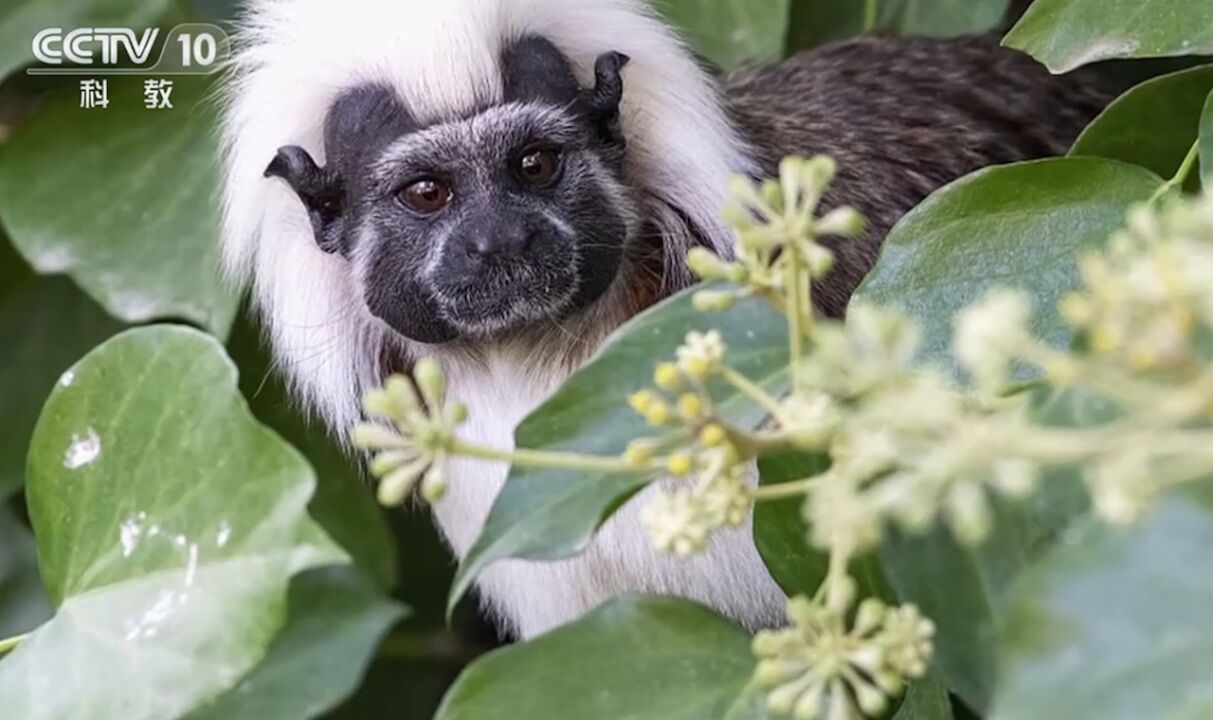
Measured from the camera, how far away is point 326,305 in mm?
1588

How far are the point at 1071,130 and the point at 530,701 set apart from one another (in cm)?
132

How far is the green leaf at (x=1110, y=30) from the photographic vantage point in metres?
1.15

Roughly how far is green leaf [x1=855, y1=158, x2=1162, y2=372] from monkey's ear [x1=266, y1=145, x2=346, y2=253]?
61 cm

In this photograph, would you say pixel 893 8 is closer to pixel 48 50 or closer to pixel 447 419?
pixel 48 50

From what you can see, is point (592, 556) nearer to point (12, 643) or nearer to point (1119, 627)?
point (12, 643)

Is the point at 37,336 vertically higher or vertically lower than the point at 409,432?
lower

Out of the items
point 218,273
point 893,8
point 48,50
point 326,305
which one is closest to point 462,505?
point 326,305

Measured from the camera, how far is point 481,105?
1443 millimetres

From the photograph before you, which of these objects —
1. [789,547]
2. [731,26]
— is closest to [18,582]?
[731,26]

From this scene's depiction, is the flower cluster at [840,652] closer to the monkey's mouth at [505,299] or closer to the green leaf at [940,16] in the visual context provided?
the monkey's mouth at [505,299]

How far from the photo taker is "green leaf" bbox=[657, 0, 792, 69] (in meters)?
1.88

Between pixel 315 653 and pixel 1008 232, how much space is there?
0.76 metres

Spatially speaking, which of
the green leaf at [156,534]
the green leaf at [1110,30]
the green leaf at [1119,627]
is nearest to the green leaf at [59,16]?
the green leaf at [156,534]

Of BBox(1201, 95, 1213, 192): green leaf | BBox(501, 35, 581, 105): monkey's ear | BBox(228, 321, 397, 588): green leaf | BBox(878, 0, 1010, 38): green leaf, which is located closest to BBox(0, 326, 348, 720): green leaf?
BBox(501, 35, 581, 105): monkey's ear
